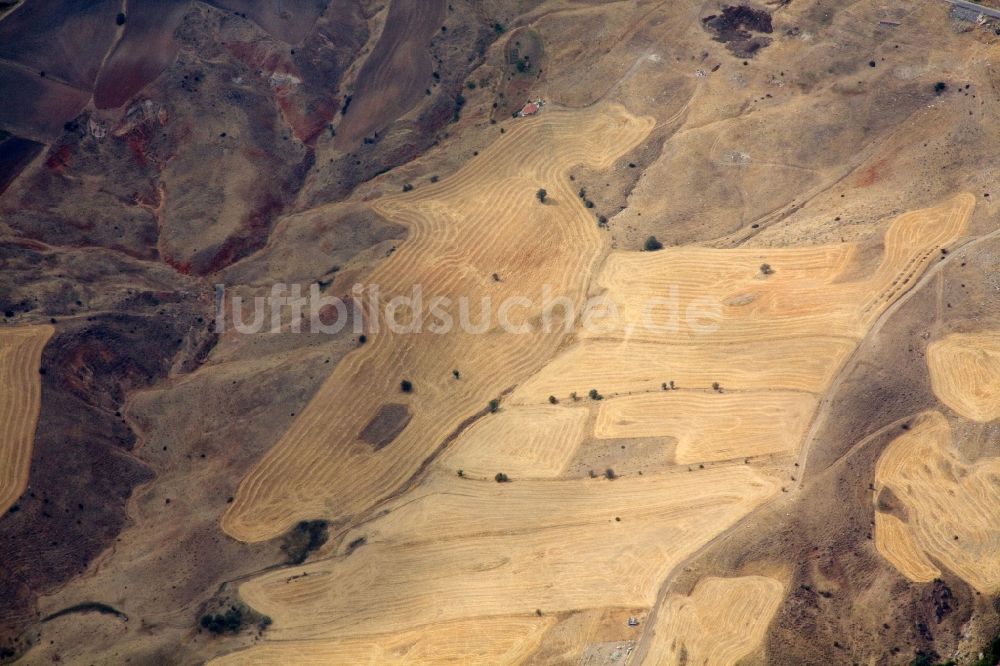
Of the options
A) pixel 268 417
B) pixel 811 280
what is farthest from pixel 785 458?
pixel 268 417

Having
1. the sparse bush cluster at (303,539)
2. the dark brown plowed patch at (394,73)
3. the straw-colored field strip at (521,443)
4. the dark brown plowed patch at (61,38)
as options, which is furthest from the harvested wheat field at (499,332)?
the dark brown plowed patch at (61,38)

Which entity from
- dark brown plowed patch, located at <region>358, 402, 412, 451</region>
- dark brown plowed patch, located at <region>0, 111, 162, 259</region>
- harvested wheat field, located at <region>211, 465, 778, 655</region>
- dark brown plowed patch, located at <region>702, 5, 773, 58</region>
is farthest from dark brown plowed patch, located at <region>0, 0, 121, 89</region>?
dark brown plowed patch, located at <region>702, 5, 773, 58</region>

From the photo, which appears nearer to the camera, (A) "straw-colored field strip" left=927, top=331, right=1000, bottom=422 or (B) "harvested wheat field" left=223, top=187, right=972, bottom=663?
(B) "harvested wheat field" left=223, top=187, right=972, bottom=663

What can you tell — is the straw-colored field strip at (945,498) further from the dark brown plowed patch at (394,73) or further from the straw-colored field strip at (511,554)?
the dark brown plowed patch at (394,73)

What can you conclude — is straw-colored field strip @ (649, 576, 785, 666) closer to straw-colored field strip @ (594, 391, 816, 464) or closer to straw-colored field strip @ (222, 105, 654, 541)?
straw-colored field strip @ (594, 391, 816, 464)

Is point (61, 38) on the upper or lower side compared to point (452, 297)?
upper

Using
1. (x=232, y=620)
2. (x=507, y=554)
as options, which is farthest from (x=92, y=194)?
(x=507, y=554)

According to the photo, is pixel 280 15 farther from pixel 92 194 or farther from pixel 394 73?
pixel 92 194
